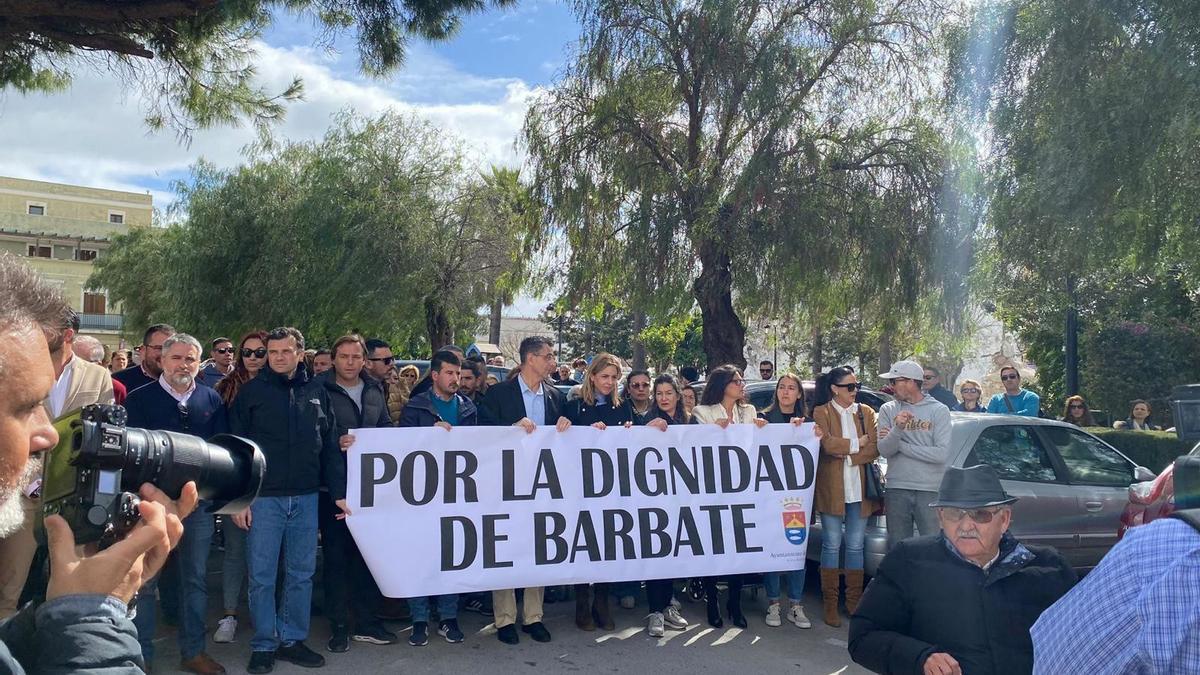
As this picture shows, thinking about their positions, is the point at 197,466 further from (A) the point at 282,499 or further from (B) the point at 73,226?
(B) the point at 73,226

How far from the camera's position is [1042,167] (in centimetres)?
1028

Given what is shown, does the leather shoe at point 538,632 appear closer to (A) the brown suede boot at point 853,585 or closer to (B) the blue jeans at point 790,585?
Result: (B) the blue jeans at point 790,585

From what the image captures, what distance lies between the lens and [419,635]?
6105 mm

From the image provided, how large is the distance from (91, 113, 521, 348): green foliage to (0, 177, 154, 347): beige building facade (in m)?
41.9

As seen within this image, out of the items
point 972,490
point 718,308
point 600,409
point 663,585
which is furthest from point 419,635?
point 718,308

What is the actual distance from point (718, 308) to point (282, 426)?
969cm

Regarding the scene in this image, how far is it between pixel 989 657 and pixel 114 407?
2780mm

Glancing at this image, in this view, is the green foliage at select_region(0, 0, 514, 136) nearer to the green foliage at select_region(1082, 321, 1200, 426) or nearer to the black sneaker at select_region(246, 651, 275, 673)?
the black sneaker at select_region(246, 651, 275, 673)

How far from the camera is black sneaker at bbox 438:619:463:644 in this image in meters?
6.14

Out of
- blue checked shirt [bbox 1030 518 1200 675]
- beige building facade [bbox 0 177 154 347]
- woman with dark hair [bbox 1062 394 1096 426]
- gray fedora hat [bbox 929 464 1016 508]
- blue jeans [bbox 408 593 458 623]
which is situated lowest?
blue jeans [bbox 408 593 458 623]

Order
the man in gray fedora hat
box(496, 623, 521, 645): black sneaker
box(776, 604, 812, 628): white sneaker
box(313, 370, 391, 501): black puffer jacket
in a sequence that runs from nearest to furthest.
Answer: the man in gray fedora hat, box(313, 370, 391, 501): black puffer jacket, box(496, 623, 521, 645): black sneaker, box(776, 604, 812, 628): white sneaker

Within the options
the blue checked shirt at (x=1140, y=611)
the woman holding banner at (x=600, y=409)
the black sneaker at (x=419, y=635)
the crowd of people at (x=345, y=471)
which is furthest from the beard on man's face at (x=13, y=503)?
the woman holding banner at (x=600, y=409)

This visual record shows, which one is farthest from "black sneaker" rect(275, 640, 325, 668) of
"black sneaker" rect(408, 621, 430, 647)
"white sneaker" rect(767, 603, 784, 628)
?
"white sneaker" rect(767, 603, 784, 628)

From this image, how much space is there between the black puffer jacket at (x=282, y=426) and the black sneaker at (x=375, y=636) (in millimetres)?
1119
